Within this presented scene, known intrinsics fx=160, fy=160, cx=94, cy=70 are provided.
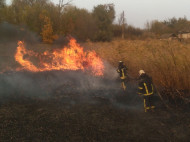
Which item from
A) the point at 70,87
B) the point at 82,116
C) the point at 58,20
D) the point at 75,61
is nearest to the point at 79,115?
the point at 82,116

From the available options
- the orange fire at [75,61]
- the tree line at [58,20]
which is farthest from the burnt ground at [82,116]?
the tree line at [58,20]

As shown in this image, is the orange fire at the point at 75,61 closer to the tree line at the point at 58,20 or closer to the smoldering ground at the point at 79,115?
the smoldering ground at the point at 79,115

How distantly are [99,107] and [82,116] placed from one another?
121cm

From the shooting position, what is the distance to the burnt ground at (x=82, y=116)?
188 inches

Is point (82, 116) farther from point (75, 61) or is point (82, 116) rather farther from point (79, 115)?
point (75, 61)

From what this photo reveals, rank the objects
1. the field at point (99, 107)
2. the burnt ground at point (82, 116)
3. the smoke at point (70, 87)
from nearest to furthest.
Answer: the burnt ground at point (82, 116) < the field at point (99, 107) < the smoke at point (70, 87)

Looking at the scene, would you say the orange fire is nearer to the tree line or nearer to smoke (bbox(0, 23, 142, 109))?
smoke (bbox(0, 23, 142, 109))

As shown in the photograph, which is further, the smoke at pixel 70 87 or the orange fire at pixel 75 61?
the orange fire at pixel 75 61

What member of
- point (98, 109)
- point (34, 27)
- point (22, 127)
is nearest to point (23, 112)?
point (22, 127)

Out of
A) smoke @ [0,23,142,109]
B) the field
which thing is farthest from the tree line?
the field

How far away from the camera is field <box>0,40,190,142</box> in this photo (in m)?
4.89

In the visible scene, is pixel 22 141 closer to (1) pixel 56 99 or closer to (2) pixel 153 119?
(1) pixel 56 99

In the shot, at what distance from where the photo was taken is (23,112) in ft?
21.3

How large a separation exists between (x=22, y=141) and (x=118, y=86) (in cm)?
728
